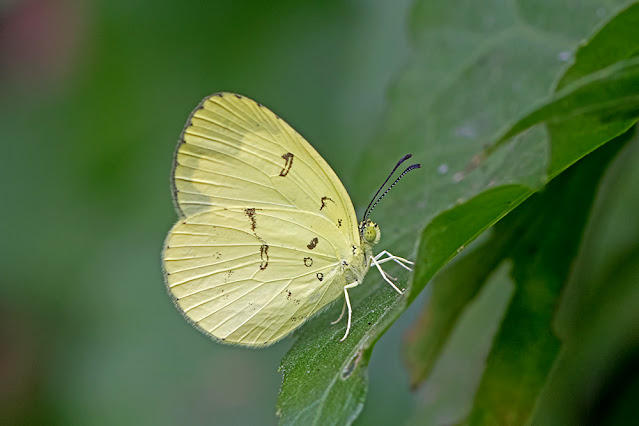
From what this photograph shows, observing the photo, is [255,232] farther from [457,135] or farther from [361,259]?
[457,135]

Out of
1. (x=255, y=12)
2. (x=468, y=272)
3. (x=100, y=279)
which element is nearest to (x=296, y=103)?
(x=255, y=12)

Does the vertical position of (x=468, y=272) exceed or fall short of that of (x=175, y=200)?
it falls short

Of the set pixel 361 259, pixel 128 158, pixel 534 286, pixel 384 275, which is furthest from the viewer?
pixel 128 158

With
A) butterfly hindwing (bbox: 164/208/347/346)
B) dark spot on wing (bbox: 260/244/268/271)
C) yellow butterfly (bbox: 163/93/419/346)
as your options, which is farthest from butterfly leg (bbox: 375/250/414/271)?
dark spot on wing (bbox: 260/244/268/271)

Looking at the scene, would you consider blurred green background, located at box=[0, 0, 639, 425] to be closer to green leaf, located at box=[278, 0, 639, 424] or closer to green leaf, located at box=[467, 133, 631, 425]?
green leaf, located at box=[278, 0, 639, 424]

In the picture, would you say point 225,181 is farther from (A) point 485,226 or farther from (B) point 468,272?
(A) point 485,226

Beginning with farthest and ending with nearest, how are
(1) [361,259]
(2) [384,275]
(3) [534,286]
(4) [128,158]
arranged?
(4) [128,158]
(1) [361,259]
(2) [384,275]
(3) [534,286]

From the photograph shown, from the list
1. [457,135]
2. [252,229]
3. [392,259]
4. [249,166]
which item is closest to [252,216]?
[252,229]
